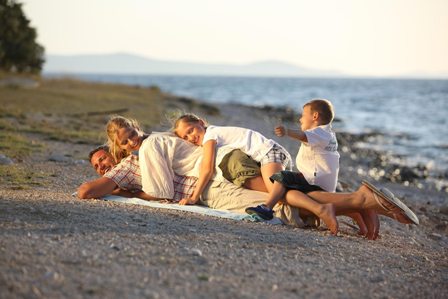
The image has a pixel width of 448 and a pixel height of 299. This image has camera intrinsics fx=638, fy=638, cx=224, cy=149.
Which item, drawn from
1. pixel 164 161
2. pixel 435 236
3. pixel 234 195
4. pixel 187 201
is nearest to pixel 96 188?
pixel 164 161

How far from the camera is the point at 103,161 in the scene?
26.1ft

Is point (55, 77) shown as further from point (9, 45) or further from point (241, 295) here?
point (241, 295)

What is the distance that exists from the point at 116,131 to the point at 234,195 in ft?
5.29

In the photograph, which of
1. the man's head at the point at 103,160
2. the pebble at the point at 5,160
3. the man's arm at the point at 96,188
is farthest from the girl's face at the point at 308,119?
the pebble at the point at 5,160

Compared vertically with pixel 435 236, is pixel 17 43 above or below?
above

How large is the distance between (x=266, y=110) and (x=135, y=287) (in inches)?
1311

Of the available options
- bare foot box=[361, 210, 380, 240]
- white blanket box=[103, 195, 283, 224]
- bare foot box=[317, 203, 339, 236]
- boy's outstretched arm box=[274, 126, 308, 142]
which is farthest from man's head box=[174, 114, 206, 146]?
bare foot box=[361, 210, 380, 240]

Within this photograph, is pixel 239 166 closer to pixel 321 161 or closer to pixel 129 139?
pixel 321 161

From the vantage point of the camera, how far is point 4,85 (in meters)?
24.8

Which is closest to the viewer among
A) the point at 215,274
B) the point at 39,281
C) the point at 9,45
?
the point at 39,281

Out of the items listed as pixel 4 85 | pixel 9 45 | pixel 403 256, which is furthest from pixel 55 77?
pixel 403 256

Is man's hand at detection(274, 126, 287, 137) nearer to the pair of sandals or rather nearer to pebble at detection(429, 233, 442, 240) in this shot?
the pair of sandals

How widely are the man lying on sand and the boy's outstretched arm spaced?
68 centimetres

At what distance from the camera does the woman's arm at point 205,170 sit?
7141 mm
